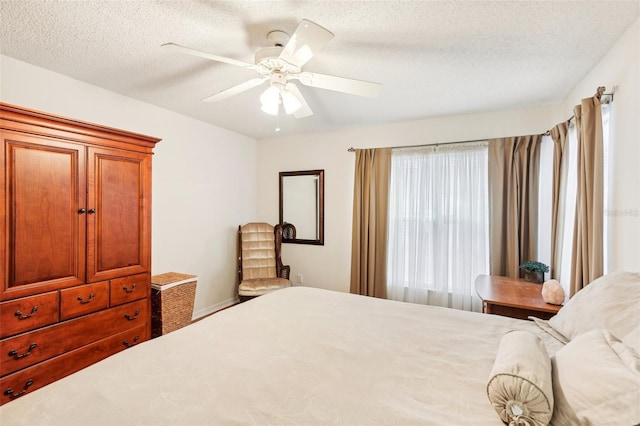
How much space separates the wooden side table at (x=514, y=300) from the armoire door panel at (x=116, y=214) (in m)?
2.86

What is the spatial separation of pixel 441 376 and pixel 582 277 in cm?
160

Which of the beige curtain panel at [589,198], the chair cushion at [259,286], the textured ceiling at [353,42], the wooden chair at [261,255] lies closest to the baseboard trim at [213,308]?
the wooden chair at [261,255]

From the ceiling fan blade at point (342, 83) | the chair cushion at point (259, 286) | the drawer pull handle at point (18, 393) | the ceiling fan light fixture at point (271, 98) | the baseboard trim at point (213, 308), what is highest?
the ceiling fan blade at point (342, 83)

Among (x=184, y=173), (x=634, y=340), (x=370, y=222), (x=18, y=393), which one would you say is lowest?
(x=18, y=393)

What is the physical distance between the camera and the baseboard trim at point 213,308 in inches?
146

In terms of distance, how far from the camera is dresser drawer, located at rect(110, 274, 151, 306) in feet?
7.60

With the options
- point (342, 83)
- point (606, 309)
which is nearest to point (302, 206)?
point (342, 83)

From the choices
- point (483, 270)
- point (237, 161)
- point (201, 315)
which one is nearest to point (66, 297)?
point (201, 315)

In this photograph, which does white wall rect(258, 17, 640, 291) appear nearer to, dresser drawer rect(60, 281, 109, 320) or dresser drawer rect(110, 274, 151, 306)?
dresser drawer rect(110, 274, 151, 306)

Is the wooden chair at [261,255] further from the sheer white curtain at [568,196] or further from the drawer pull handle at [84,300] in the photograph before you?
the sheer white curtain at [568,196]

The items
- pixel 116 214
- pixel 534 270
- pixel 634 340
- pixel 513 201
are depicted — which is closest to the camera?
pixel 634 340

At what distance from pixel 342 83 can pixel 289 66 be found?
37 cm

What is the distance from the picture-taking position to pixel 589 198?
191 cm

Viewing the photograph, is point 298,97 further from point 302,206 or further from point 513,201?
point 513,201
